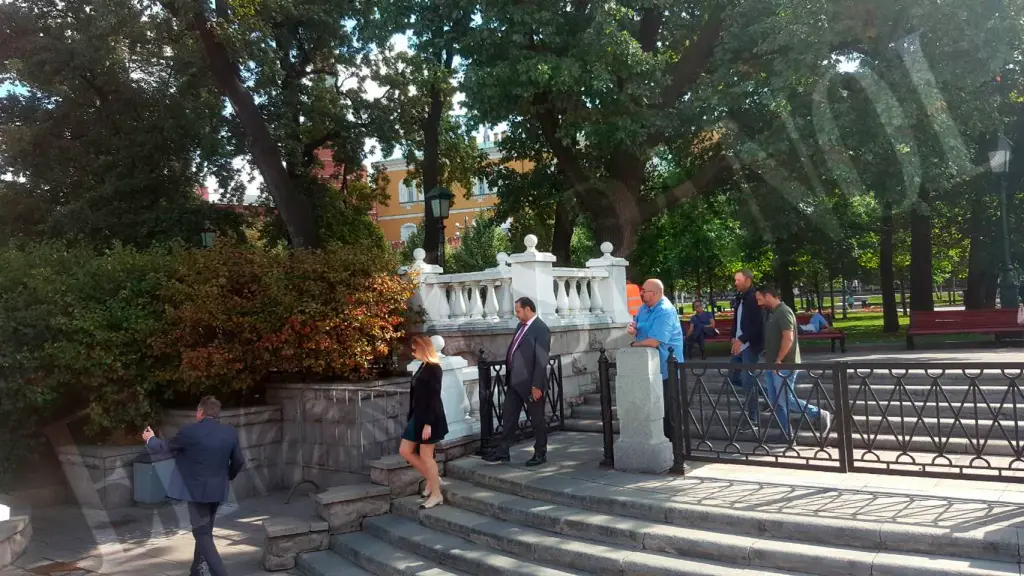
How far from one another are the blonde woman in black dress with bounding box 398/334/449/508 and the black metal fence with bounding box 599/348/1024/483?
5.73 ft

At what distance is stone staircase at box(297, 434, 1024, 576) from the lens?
4.85 meters

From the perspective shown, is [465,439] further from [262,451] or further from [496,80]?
[496,80]

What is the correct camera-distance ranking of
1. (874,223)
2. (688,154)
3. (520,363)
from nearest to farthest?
(520,363), (688,154), (874,223)

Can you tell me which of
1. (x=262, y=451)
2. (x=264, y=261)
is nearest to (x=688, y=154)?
(x=264, y=261)

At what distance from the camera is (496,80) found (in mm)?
13109

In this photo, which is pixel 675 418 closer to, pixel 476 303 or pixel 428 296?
pixel 476 303

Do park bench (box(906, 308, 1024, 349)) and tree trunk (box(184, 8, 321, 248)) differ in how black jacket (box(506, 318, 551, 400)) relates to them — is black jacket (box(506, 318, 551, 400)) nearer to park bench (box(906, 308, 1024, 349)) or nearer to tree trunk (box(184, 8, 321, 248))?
park bench (box(906, 308, 1024, 349))

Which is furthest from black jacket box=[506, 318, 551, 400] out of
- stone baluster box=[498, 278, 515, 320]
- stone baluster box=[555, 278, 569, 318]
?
stone baluster box=[555, 278, 569, 318]

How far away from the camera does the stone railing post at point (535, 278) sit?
10609 millimetres

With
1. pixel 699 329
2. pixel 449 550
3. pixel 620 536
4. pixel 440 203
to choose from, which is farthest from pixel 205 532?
pixel 440 203

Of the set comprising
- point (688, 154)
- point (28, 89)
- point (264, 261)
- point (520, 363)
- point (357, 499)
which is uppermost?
point (28, 89)

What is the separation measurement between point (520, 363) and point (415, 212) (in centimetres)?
5186

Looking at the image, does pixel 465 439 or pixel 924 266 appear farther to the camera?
pixel 924 266

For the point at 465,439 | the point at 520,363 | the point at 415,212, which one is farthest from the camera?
the point at 415,212
